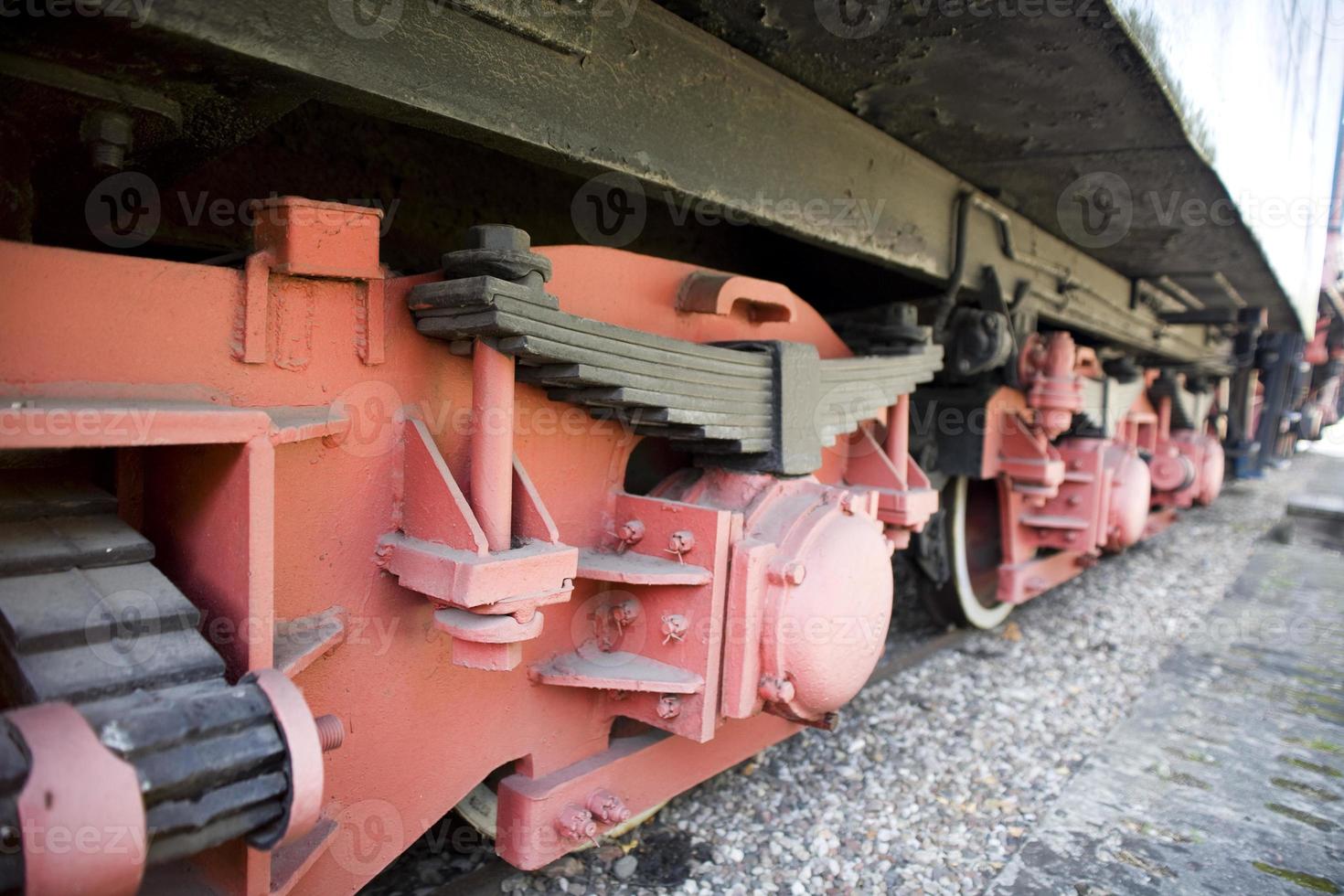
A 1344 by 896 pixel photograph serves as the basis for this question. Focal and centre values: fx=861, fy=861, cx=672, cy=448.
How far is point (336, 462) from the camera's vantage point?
1434mm

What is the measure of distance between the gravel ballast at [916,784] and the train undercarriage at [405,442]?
0.21 m

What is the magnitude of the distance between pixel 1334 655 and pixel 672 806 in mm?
3373

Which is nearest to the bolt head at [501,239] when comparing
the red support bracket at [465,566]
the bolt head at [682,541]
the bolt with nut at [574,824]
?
the red support bracket at [465,566]

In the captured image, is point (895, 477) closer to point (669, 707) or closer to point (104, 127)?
point (669, 707)

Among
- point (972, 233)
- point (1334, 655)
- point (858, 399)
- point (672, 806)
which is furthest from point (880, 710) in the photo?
point (1334, 655)

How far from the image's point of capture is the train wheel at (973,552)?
13.4 feet

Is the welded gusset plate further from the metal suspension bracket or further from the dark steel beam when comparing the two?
the dark steel beam

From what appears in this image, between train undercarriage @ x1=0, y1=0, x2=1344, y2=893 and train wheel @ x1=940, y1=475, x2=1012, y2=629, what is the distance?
4.58 feet

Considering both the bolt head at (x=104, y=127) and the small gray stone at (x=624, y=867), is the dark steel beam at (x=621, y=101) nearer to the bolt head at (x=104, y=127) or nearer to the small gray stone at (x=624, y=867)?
the bolt head at (x=104, y=127)

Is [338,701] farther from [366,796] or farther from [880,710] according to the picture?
[880,710]

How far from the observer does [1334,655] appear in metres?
3.92

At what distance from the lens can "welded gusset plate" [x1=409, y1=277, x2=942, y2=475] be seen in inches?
55.4

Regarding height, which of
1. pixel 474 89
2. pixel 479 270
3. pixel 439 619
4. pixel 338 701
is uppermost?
pixel 474 89

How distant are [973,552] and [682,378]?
140 inches
